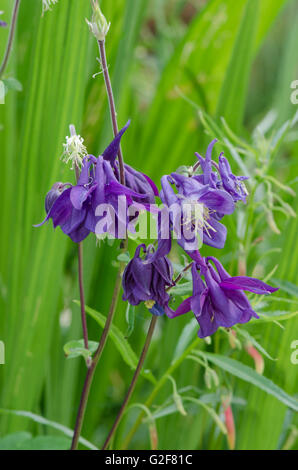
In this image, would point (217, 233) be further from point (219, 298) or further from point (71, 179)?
point (71, 179)

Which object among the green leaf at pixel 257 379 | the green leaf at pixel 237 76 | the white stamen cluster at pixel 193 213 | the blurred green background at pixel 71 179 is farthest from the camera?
the green leaf at pixel 237 76

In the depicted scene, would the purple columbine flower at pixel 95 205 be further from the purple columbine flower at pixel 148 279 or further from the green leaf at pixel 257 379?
the green leaf at pixel 257 379

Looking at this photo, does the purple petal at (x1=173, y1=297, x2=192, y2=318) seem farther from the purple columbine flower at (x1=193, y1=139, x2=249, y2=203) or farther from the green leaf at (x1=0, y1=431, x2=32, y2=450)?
the green leaf at (x1=0, y1=431, x2=32, y2=450)

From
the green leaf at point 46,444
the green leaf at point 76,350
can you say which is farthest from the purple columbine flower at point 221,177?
the green leaf at point 46,444

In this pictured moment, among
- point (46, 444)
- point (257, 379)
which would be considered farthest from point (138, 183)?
point (46, 444)

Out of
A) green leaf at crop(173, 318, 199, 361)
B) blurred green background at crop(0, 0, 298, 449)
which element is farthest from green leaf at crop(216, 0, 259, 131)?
green leaf at crop(173, 318, 199, 361)
